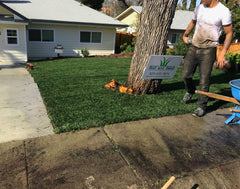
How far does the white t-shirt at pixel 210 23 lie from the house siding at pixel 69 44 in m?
12.2

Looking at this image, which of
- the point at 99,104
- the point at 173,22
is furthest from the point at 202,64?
the point at 173,22

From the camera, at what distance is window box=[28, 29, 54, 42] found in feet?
46.0

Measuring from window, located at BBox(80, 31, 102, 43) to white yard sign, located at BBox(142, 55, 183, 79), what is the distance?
11.4 meters

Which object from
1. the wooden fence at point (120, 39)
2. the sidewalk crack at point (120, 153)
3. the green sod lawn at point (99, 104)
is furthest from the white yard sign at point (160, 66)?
the wooden fence at point (120, 39)

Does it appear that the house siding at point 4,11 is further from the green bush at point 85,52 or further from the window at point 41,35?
the green bush at point 85,52

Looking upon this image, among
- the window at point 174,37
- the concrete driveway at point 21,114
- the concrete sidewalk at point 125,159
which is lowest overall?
the concrete driveway at point 21,114

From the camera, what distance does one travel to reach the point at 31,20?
12.7 metres

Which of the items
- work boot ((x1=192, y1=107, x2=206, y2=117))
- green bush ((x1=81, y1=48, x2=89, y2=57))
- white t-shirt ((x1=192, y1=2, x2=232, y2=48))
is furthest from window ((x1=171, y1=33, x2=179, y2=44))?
work boot ((x1=192, y1=107, x2=206, y2=117))

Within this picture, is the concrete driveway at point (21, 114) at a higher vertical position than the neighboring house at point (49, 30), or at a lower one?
lower

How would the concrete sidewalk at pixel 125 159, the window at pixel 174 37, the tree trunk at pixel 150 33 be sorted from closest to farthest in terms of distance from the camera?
1. the concrete sidewalk at pixel 125 159
2. the tree trunk at pixel 150 33
3. the window at pixel 174 37

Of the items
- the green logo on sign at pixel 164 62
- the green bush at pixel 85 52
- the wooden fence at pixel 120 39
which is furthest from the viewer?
the wooden fence at pixel 120 39

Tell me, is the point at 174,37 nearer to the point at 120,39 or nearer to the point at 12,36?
the point at 120,39

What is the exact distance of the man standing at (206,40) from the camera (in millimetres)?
3906

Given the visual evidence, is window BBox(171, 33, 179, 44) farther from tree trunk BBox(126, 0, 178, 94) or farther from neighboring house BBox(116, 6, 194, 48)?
tree trunk BBox(126, 0, 178, 94)
